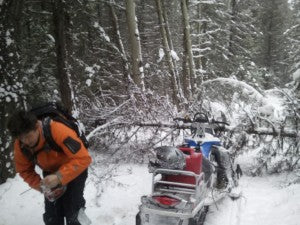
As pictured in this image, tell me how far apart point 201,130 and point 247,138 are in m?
1.97

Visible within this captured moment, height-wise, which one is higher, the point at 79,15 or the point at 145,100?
the point at 79,15

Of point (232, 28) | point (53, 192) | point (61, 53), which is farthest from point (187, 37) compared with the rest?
point (53, 192)

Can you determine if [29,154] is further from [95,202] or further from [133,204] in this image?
[133,204]

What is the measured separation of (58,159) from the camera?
150 inches

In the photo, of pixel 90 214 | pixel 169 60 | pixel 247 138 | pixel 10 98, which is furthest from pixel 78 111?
pixel 169 60

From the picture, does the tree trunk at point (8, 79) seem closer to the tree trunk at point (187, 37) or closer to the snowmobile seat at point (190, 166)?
the snowmobile seat at point (190, 166)

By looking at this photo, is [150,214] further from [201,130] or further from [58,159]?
[201,130]

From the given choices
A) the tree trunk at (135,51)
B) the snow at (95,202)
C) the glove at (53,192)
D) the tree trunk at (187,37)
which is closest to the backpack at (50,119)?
the glove at (53,192)

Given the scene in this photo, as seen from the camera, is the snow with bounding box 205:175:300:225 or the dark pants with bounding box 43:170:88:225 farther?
the snow with bounding box 205:175:300:225

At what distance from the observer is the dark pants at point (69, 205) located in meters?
3.98

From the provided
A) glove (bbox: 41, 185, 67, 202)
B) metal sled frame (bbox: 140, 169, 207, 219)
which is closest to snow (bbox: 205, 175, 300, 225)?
metal sled frame (bbox: 140, 169, 207, 219)

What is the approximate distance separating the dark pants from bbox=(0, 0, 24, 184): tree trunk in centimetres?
216

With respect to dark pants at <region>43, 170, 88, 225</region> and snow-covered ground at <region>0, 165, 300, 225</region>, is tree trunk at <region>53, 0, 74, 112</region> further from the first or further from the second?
dark pants at <region>43, 170, 88, 225</region>

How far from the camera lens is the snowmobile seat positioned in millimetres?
4555
